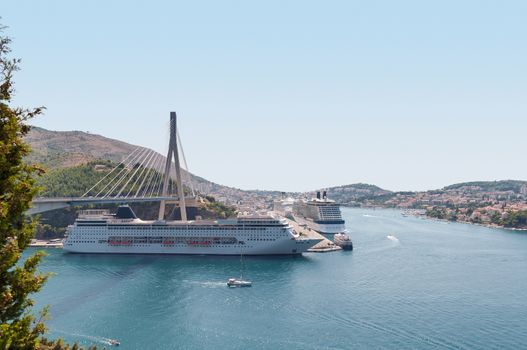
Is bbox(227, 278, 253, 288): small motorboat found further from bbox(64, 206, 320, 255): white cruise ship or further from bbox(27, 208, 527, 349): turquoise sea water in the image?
bbox(64, 206, 320, 255): white cruise ship

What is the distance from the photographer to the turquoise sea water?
2886cm

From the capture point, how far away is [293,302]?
37094mm

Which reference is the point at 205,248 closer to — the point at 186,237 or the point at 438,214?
the point at 186,237

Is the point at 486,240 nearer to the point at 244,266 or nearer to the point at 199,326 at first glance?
the point at 244,266

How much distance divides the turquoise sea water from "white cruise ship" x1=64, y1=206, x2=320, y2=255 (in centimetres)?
164

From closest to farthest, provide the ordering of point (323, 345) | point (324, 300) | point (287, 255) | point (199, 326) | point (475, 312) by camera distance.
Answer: point (323, 345)
point (199, 326)
point (475, 312)
point (324, 300)
point (287, 255)

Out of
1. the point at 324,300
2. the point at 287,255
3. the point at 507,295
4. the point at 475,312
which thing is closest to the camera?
the point at 475,312

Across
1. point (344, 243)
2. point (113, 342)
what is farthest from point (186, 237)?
point (113, 342)

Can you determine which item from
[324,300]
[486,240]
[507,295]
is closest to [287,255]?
[324,300]

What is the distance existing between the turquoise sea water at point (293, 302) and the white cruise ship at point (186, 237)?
164cm

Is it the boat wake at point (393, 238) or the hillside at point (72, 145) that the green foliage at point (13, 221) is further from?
the hillside at point (72, 145)

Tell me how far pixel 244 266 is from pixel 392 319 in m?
22.7

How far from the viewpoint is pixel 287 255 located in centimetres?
5856

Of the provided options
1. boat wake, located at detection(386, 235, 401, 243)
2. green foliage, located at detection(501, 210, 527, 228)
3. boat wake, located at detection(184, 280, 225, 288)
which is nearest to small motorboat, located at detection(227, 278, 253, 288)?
boat wake, located at detection(184, 280, 225, 288)
